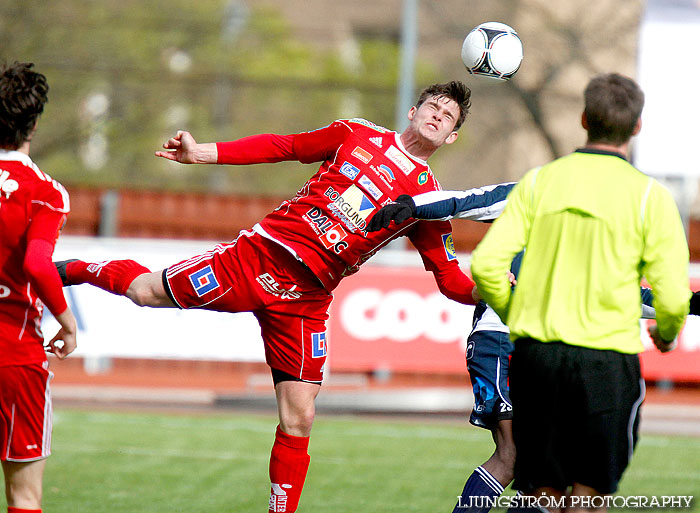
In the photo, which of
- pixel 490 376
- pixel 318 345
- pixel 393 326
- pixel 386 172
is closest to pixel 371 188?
pixel 386 172

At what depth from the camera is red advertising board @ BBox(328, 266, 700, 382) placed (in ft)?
35.0

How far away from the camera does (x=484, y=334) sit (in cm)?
484

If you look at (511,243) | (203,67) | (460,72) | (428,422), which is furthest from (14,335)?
(203,67)

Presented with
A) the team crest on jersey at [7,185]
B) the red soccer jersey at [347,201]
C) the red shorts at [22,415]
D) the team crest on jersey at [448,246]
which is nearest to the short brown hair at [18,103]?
the team crest on jersey at [7,185]

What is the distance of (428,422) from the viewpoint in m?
10.1

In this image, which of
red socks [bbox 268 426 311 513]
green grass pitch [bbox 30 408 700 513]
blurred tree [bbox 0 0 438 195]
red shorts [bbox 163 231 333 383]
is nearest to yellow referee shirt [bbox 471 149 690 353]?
red shorts [bbox 163 231 333 383]

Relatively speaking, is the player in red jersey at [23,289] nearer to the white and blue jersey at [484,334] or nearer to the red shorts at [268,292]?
the red shorts at [268,292]

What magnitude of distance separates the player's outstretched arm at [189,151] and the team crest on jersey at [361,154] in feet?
2.33

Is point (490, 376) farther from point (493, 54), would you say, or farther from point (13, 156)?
point (13, 156)

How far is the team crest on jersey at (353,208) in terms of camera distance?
479cm

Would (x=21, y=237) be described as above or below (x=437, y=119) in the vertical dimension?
below

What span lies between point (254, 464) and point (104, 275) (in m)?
2.96

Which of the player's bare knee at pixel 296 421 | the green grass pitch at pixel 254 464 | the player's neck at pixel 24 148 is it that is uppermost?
the player's neck at pixel 24 148

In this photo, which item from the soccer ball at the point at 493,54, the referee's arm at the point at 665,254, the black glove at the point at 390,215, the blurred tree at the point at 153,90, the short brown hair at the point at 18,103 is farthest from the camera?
the blurred tree at the point at 153,90
